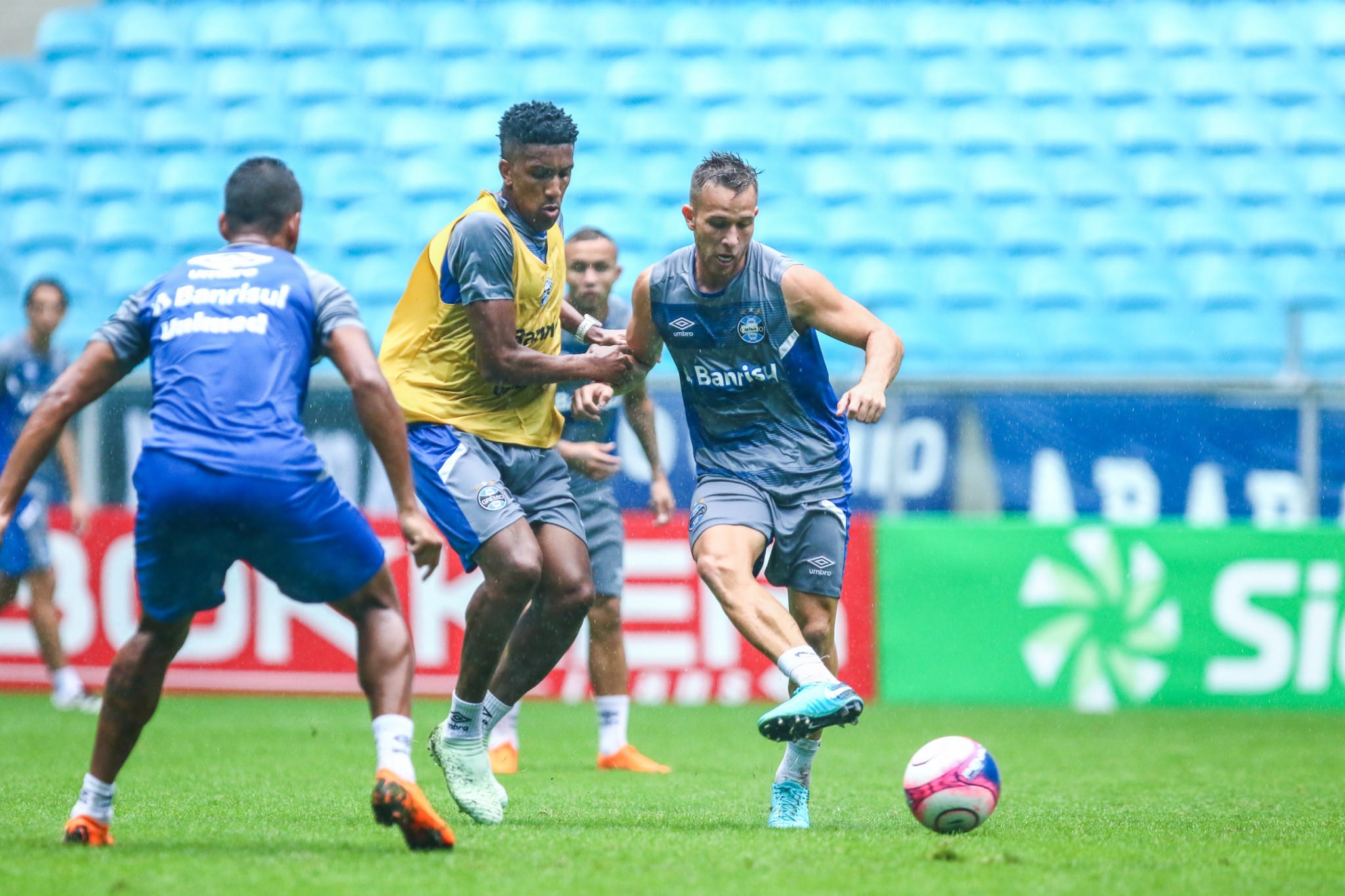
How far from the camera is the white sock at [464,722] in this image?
5797 millimetres

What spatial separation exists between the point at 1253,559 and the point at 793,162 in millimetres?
6100

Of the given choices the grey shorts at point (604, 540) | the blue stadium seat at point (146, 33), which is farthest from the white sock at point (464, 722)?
the blue stadium seat at point (146, 33)

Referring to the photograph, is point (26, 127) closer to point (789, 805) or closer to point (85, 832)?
point (85, 832)

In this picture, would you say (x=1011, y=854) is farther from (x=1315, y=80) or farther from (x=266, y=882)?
(x=1315, y=80)

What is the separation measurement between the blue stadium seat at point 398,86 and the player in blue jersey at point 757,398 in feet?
33.1

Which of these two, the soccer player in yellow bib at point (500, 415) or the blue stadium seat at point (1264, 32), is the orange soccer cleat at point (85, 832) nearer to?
the soccer player in yellow bib at point (500, 415)

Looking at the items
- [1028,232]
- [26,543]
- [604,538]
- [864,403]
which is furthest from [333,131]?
[864,403]

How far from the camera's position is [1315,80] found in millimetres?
15250

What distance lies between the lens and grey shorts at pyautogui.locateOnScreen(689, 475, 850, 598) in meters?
5.82

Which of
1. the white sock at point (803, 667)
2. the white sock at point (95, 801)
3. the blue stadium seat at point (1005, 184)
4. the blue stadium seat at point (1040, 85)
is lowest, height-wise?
the white sock at point (95, 801)

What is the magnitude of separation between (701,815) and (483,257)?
216 centimetres

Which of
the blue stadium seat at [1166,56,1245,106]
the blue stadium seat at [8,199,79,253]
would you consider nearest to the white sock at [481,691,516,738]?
the blue stadium seat at [8,199,79,253]

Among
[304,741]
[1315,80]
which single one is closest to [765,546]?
[304,741]

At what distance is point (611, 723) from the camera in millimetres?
7844
